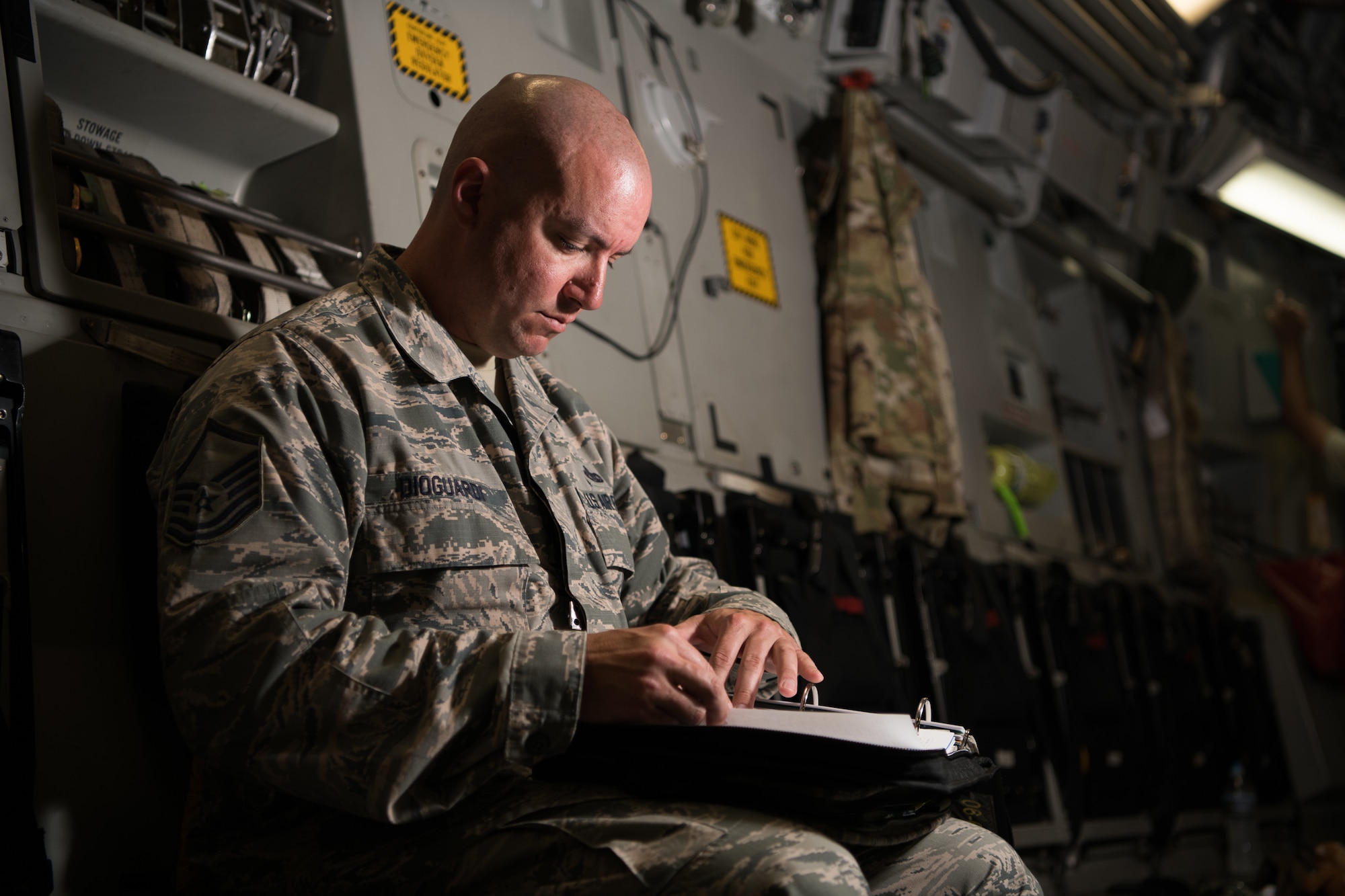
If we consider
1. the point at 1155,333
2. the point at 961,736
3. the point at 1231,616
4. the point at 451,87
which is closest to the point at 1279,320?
the point at 1155,333

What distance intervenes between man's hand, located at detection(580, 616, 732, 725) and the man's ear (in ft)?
2.51

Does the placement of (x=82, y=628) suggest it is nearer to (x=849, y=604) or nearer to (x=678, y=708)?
(x=678, y=708)

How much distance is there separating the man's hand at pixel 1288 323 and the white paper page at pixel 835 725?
6269 millimetres

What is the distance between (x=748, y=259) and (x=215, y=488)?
2.50 m

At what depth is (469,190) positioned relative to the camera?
1.64m

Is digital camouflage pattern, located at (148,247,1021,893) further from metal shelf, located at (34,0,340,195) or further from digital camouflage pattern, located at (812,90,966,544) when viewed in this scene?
A: digital camouflage pattern, located at (812,90,966,544)

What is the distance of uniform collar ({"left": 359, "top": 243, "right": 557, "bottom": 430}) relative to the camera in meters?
1.54

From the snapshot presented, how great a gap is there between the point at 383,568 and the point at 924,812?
735 millimetres

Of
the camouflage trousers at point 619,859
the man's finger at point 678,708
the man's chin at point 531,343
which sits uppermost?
the man's chin at point 531,343

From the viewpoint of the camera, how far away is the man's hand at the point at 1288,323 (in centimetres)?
644

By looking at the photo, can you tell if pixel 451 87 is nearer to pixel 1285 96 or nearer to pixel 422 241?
pixel 422 241

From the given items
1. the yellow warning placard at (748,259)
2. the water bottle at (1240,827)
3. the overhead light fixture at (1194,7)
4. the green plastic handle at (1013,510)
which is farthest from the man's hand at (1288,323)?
the yellow warning placard at (748,259)

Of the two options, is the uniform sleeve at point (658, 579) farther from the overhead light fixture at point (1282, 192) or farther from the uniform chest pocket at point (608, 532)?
the overhead light fixture at point (1282, 192)

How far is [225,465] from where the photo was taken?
122 centimetres
